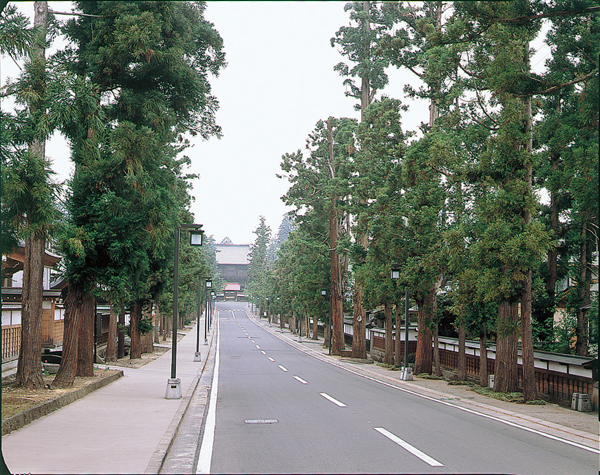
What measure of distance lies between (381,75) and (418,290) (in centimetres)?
1890

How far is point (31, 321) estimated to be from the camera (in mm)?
14672

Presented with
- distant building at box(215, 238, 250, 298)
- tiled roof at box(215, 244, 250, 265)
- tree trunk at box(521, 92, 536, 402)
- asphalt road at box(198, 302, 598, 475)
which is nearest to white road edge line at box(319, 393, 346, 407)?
asphalt road at box(198, 302, 598, 475)

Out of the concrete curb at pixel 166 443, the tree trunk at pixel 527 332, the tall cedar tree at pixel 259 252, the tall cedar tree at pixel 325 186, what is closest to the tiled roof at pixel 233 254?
the tall cedar tree at pixel 259 252

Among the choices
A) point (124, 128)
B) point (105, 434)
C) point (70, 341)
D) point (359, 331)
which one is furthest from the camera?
point (359, 331)

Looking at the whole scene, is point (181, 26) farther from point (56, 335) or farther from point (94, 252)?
point (56, 335)

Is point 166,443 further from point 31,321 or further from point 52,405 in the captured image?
point 31,321

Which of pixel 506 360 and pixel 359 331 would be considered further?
pixel 359 331

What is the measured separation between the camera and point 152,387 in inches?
734

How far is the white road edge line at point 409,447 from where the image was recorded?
8.34m

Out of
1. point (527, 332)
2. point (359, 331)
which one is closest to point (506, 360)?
point (527, 332)

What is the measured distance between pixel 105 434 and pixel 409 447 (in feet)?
17.3

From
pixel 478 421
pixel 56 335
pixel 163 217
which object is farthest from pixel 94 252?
pixel 56 335

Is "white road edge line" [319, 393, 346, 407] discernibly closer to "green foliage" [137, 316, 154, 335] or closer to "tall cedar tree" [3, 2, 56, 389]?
"tall cedar tree" [3, 2, 56, 389]

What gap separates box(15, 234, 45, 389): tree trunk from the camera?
14531mm
